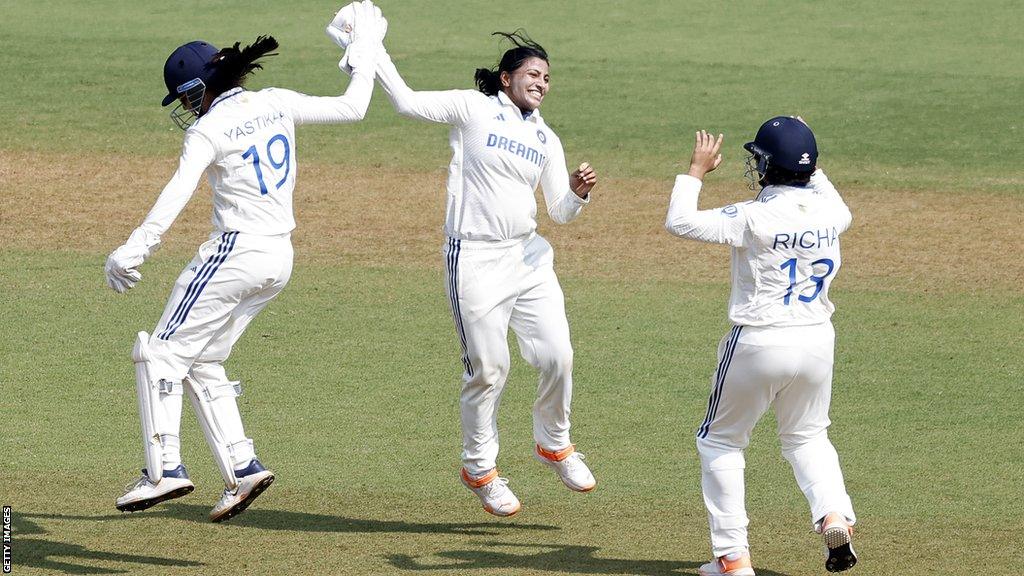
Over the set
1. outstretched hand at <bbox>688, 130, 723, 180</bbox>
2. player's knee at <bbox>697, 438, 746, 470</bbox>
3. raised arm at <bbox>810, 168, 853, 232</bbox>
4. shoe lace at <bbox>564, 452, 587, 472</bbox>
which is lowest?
shoe lace at <bbox>564, 452, 587, 472</bbox>

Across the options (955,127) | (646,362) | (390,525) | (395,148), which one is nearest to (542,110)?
(395,148)

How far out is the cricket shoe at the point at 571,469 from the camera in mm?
7492

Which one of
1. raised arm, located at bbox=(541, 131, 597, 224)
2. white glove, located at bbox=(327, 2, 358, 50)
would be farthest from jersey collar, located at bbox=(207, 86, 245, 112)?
raised arm, located at bbox=(541, 131, 597, 224)

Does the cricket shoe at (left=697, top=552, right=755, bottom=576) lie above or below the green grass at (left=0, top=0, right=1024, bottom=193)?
below

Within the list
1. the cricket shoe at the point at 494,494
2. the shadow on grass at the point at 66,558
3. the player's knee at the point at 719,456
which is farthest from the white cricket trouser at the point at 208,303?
the player's knee at the point at 719,456

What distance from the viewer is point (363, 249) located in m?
13.2

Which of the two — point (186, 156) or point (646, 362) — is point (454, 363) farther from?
point (186, 156)

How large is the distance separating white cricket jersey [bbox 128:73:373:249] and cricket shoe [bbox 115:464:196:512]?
1.10 meters

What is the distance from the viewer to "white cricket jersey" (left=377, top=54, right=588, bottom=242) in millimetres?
7195

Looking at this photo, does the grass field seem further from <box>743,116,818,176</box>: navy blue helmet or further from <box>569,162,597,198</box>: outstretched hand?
<box>743,116,818,176</box>: navy blue helmet

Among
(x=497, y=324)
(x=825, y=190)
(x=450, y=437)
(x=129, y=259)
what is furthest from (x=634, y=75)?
(x=129, y=259)

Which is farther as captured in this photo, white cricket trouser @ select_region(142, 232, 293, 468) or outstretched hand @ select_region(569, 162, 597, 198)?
outstretched hand @ select_region(569, 162, 597, 198)

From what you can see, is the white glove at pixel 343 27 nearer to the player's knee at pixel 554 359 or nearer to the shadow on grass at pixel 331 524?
the player's knee at pixel 554 359

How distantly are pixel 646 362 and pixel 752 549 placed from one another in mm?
3277
